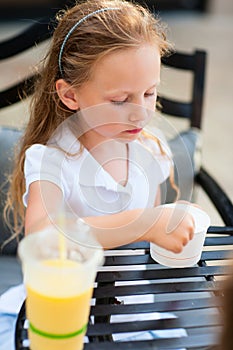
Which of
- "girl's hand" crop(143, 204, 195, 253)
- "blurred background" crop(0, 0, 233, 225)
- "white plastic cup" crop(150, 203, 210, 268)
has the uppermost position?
"girl's hand" crop(143, 204, 195, 253)

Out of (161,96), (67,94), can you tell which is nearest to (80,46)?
(67,94)

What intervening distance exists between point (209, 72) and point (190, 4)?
1.42 m

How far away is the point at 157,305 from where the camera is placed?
3.25 feet

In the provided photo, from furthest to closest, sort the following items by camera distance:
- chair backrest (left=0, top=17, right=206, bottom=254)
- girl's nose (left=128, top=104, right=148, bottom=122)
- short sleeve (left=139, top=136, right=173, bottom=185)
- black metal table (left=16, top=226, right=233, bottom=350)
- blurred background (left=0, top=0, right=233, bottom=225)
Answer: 1. blurred background (left=0, top=0, right=233, bottom=225)
2. chair backrest (left=0, top=17, right=206, bottom=254)
3. short sleeve (left=139, top=136, right=173, bottom=185)
4. girl's nose (left=128, top=104, right=148, bottom=122)
5. black metal table (left=16, top=226, right=233, bottom=350)

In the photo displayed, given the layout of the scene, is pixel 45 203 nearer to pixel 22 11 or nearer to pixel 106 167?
pixel 106 167

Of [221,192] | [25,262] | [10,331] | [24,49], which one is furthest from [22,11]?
[25,262]

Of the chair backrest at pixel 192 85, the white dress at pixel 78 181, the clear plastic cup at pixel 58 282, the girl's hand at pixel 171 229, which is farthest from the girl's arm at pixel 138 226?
the chair backrest at pixel 192 85

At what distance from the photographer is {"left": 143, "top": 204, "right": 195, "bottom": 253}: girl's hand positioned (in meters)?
1.02

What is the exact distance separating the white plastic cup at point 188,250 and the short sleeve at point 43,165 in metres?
0.24

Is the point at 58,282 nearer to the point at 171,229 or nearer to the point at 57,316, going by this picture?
the point at 57,316

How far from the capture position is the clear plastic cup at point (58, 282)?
75 cm

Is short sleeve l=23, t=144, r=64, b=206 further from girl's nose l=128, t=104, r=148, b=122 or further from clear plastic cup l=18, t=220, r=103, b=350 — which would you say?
clear plastic cup l=18, t=220, r=103, b=350

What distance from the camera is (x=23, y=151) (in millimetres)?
1336

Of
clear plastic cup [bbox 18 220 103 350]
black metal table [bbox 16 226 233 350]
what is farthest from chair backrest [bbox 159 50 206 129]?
clear plastic cup [bbox 18 220 103 350]
